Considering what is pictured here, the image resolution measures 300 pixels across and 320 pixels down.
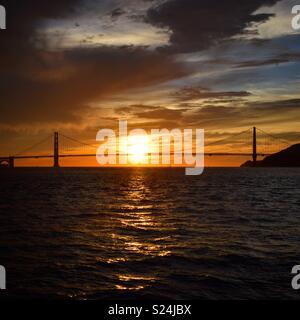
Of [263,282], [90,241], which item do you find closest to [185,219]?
[90,241]

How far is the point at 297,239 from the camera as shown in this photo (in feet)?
52.3

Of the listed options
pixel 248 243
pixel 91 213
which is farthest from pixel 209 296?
pixel 91 213

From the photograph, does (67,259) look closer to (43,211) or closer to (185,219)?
(185,219)

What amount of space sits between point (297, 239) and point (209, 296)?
8.03 m

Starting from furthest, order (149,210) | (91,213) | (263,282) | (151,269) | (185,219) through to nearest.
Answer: (149,210), (91,213), (185,219), (151,269), (263,282)

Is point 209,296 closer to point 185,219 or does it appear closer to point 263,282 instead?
point 263,282

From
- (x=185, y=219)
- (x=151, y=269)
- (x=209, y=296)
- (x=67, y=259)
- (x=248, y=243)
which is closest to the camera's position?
(x=209, y=296)

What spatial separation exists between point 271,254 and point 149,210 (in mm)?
14949

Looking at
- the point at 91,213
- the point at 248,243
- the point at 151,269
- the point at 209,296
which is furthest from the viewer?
the point at 91,213

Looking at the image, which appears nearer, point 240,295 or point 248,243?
point 240,295

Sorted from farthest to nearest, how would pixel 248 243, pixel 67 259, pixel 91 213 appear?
pixel 91 213 → pixel 248 243 → pixel 67 259

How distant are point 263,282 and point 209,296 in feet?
5.98

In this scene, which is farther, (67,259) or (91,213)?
(91,213)

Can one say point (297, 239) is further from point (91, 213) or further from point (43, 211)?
point (43, 211)
